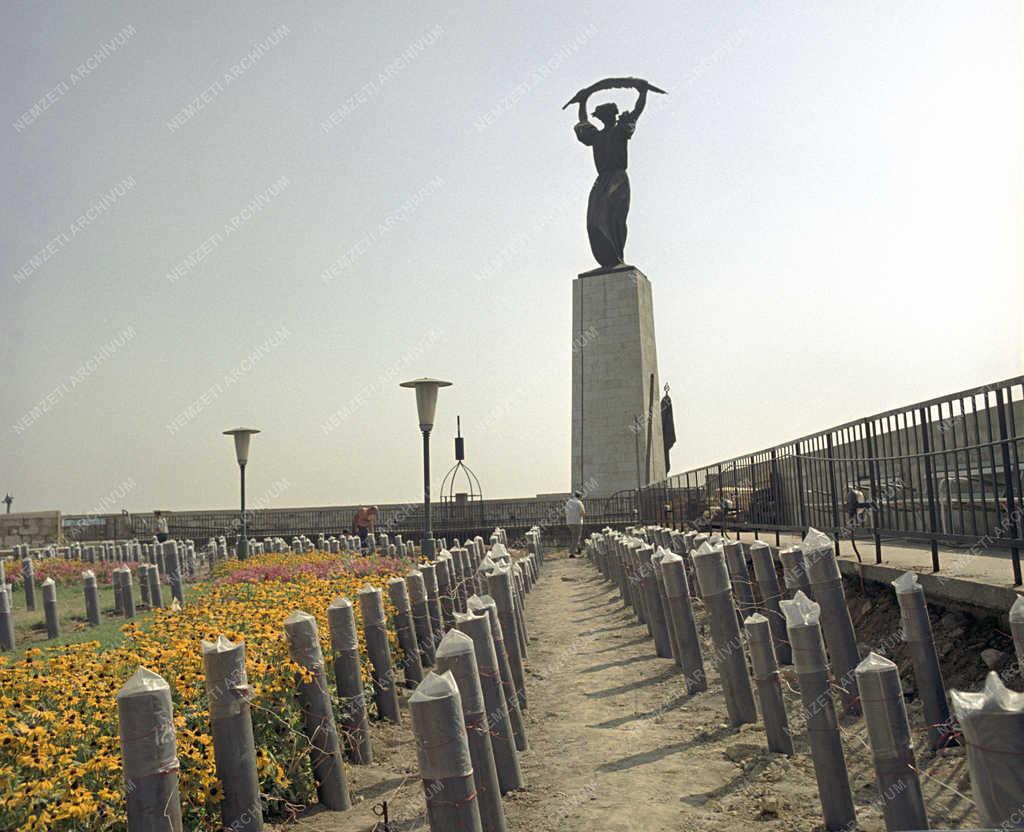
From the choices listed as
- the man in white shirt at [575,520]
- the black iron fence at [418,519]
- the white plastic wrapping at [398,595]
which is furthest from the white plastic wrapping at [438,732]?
the black iron fence at [418,519]

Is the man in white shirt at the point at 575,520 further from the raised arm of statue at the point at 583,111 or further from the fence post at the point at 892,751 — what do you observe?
the fence post at the point at 892,751

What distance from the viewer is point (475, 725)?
4297 millimetres

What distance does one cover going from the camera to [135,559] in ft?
77.9

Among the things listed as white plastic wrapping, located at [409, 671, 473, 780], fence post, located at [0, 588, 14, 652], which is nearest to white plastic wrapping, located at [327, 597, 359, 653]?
white plastic wrapping, located at [409, 671, 473, 780]

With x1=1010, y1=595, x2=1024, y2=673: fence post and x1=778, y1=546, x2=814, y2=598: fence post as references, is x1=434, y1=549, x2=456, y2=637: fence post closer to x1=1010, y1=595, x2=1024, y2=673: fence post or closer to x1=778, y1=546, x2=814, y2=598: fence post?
x1=778, y1=546, x2=814, y2=598: fence post

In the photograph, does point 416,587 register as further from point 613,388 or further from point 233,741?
point 613,388

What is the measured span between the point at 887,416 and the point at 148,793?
7.33 meters

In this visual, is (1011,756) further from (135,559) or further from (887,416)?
(135,559)

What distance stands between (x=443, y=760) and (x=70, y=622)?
1268 cm

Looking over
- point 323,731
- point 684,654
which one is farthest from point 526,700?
point 323,731

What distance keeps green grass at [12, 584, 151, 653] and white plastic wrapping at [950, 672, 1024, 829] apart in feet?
27.8

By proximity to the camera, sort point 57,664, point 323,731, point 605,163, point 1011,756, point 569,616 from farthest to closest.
A: point 605,163, point 569,616, point 57,664, point 323,731, point 1011,756

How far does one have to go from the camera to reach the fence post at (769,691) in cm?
537

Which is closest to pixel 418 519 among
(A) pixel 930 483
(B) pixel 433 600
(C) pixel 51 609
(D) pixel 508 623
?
(C) pixel 51 609
